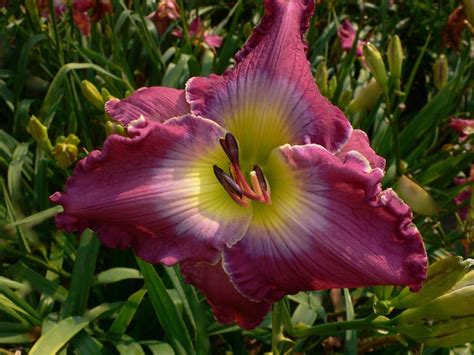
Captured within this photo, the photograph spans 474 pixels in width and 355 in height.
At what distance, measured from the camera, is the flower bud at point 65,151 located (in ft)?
4.01

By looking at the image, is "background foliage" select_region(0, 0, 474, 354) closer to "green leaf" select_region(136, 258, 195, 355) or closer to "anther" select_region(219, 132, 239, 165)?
"green leaf" select_region(136, 258, 195, 355)

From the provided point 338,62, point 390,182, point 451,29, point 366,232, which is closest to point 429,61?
point 338,62

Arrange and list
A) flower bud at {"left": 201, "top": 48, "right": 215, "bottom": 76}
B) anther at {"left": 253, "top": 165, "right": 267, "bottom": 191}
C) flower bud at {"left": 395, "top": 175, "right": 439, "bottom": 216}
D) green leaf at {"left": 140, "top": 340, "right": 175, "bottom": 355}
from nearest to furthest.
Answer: anther at {"left": 253, "top": 165, "right": 267, "bottom": 191}
green leaf at {"left": 140, "top": 340, "right": 175, "bottom": 355}
flower bud at {"left": 395, "top": 175, "right": 439, "bottom": 216}
flower bud at {"left": 201, "top": 48, "right": 215, "bottom": 76}

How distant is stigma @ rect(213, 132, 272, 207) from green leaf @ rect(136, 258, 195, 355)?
0.36 m

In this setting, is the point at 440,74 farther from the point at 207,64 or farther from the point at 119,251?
the point at 119,251

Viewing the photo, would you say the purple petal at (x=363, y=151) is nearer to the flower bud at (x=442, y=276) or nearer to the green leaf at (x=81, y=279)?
the flower bud at (x=442, y=276)

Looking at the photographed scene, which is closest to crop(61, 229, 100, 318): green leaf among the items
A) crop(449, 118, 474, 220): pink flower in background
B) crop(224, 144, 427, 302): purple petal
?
crop(224, 144, 427, 302): purple petal

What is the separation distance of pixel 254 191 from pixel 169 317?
1.35ft

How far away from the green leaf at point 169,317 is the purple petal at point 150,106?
321mm

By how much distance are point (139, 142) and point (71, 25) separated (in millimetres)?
1108

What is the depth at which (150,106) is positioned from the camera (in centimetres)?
93

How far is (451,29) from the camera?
164 centimetres

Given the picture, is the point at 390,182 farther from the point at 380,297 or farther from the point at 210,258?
the point at 210,258

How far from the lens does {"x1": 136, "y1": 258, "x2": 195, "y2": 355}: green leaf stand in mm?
1109
